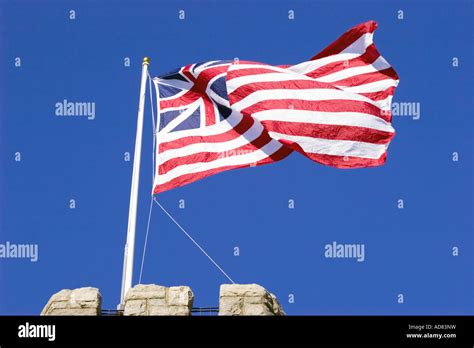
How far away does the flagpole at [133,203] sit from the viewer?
20625mm

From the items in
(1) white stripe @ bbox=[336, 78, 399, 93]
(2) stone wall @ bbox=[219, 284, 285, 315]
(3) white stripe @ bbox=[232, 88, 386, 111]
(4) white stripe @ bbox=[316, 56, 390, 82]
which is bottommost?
(2) stone wall @ bbox=[219, 284, 285, 315]

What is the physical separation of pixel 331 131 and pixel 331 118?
0.30m

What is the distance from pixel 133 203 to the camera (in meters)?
22.2

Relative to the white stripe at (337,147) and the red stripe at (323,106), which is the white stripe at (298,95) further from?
the white stripe at (337,147)

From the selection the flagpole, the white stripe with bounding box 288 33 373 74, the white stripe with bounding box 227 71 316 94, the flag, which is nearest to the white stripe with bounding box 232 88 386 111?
the flag

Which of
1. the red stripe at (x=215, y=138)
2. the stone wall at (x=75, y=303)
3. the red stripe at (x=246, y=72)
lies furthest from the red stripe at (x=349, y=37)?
the stone wall at (x=75, y=303)

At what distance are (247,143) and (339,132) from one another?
1.99m

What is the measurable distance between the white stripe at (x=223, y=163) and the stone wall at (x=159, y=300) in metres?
7.28

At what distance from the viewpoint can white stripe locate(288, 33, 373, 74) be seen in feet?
79.9

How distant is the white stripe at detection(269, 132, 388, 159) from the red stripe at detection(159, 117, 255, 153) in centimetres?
105

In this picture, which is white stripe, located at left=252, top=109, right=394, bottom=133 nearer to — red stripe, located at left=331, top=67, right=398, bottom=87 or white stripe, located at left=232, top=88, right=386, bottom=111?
white stripe, located at left=232, top=88, right=386, bottom=111

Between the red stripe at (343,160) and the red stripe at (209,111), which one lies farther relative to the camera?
the red stripe at (209,111)
